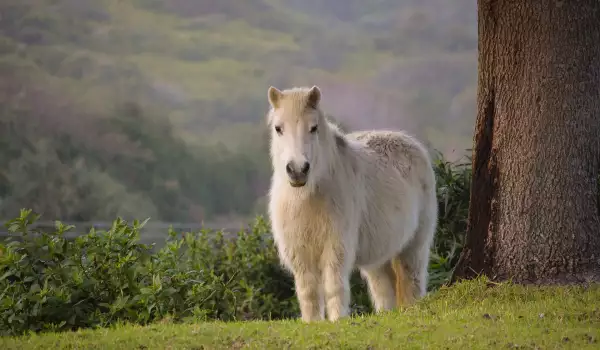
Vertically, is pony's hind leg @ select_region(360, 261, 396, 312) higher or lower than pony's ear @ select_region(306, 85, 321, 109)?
lower

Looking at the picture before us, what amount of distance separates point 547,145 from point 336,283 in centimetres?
197

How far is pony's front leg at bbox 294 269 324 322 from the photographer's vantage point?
618 centimetres

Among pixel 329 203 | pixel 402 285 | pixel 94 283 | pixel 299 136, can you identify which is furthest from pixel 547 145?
pixel 94 283

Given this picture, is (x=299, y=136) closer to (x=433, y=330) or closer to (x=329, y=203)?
(x=329, y=203)

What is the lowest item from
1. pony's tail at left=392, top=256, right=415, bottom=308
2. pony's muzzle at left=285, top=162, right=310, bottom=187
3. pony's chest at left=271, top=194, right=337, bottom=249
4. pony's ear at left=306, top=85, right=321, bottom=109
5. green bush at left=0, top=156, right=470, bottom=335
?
pony's tail at left=392, top=256, right=415, bottom=308

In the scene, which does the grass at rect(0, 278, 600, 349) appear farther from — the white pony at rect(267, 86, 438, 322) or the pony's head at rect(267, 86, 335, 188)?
the pony's head at rect(267, 86, 335, 188)

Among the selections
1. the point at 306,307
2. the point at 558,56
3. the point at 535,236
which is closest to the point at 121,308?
the point at 306,307

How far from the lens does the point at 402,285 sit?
25.1 ft

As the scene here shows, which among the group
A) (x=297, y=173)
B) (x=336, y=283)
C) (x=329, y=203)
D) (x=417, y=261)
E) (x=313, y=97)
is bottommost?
(x=417, y=261)

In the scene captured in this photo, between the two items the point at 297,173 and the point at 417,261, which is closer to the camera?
the point at 297,173

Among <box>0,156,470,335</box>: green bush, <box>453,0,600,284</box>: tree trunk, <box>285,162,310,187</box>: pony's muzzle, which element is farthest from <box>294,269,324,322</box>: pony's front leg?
<box>453,0,600,284</box>: tree trunk

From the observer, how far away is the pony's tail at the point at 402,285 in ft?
24.7

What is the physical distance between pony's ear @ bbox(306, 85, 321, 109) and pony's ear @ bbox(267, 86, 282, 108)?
227mm

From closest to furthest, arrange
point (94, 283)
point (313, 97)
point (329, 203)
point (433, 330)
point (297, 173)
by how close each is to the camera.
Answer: point (433, 330) < point (297, 173) < point (313, 97) < point (329, 203) < point (94, 283)
